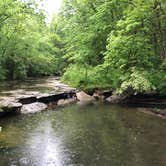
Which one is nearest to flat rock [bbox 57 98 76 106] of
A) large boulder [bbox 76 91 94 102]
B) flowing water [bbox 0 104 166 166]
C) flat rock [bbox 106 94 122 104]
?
large boulder [bbox 76 91 94 102]

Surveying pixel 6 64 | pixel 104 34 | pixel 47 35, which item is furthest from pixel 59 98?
pixel 47 35

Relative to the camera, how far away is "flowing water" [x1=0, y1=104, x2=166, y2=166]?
38.1 ft

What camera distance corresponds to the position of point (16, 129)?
53.4 feet

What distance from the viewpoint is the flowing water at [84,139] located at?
38.1ft

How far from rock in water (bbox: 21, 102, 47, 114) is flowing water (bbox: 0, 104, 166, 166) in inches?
40.1

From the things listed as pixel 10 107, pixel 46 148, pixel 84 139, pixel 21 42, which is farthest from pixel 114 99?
pixel 21 42

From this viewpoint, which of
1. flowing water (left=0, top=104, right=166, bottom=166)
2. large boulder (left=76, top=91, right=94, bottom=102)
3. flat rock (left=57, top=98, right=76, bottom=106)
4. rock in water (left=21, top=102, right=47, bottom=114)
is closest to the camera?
flowing water (left=0, top=104, right=166, bottom=166)

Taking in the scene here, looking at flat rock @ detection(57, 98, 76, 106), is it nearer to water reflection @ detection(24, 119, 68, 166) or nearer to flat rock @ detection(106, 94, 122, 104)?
flat rock @ detection(106, 94, 122, 104)

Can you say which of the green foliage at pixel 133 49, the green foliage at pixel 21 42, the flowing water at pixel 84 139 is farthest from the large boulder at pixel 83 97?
the green foliage at pixel 21 42

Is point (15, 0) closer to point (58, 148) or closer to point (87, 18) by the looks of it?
point (87, 18)

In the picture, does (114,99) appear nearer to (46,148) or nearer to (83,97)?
(83,97)

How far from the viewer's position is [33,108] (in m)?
21.8

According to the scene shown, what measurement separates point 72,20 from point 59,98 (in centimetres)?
1335

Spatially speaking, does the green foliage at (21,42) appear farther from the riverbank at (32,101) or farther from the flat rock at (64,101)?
the flat rock at (64,101)
